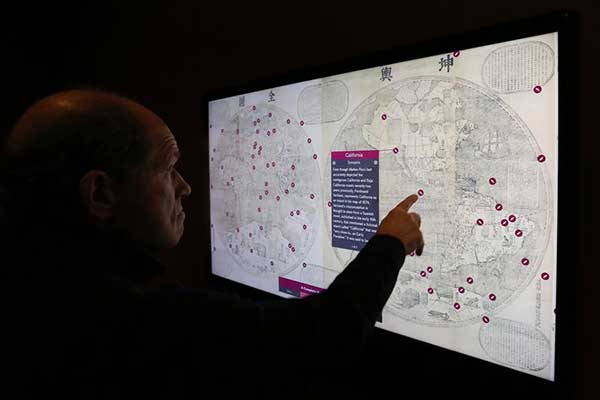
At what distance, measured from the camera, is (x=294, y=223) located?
159 cm

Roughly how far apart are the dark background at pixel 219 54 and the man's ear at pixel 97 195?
2.44 feet

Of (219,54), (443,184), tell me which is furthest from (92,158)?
(219,54)

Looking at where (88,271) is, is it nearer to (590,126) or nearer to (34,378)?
(34,378)

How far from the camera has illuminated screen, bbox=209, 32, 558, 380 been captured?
0.97 metres

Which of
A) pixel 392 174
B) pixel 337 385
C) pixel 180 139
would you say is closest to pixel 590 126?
pixel 392 174

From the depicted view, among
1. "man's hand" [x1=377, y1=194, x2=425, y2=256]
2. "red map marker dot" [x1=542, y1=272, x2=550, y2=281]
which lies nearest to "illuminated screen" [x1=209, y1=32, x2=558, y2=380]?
"red map marker dot" [x1=542, y1=272, x2=550, y2=281]

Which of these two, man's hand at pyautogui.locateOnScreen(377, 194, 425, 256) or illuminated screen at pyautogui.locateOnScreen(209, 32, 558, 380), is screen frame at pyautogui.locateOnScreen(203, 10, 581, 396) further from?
man's hand at pyautogui.locateOnScreen(377, 194, 425, 256)

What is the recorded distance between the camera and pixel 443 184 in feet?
3.69

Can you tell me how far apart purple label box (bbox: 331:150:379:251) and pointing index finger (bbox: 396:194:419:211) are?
0.58ft

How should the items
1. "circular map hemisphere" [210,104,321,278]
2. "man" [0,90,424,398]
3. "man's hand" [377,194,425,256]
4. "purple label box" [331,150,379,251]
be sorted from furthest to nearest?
"circular map hemisphere" [210,104,321,278] < "purple label box" [331,150,379,251] < "man's hand" [377,194,425,256] < "man" [0,90,424,398]

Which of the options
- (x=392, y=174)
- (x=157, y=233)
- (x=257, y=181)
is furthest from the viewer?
(x=257, y=181)

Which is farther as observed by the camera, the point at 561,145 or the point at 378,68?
the point at 378,68

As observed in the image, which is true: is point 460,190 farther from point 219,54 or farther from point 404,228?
point 219,54

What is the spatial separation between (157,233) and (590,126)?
0.90 metres
